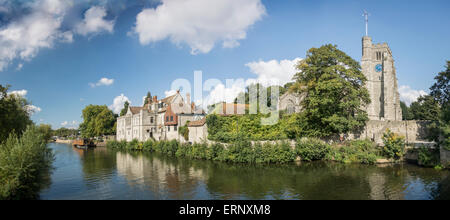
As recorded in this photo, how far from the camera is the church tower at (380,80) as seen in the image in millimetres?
48438

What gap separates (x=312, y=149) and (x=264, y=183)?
10.6 metres

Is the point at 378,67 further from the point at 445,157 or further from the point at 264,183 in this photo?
the point at 264,183

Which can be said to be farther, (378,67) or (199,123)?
(378,67)

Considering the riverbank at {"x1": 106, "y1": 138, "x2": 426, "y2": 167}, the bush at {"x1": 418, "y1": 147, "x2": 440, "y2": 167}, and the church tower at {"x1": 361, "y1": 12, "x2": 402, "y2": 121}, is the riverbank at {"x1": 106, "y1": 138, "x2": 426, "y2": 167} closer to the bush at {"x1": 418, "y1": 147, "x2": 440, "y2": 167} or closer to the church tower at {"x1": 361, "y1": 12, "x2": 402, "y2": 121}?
the bush at {"x1": 418, "y1": 147, "x2": 440, "y2": 167}

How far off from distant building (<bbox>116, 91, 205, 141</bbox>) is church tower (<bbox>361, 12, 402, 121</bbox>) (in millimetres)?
33646

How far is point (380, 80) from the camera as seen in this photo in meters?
50.4

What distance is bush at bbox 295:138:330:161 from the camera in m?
27.5

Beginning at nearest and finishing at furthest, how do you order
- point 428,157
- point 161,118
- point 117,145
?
point 428,157
point 161,118
point 117,145

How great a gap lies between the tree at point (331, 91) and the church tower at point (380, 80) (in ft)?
78.4

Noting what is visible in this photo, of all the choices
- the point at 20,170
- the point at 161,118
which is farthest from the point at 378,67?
the point at 20,170

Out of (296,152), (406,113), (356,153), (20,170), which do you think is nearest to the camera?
(20,170)

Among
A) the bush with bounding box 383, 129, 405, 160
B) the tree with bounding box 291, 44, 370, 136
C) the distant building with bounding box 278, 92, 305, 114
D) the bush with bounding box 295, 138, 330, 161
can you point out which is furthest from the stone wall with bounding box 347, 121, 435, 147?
the distant building with bounding box 278, 92, 305, 114

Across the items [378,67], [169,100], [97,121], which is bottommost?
[97,121]

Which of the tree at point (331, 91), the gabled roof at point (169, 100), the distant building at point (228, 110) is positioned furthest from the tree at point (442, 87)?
the gabled roof at point (169, 100)
